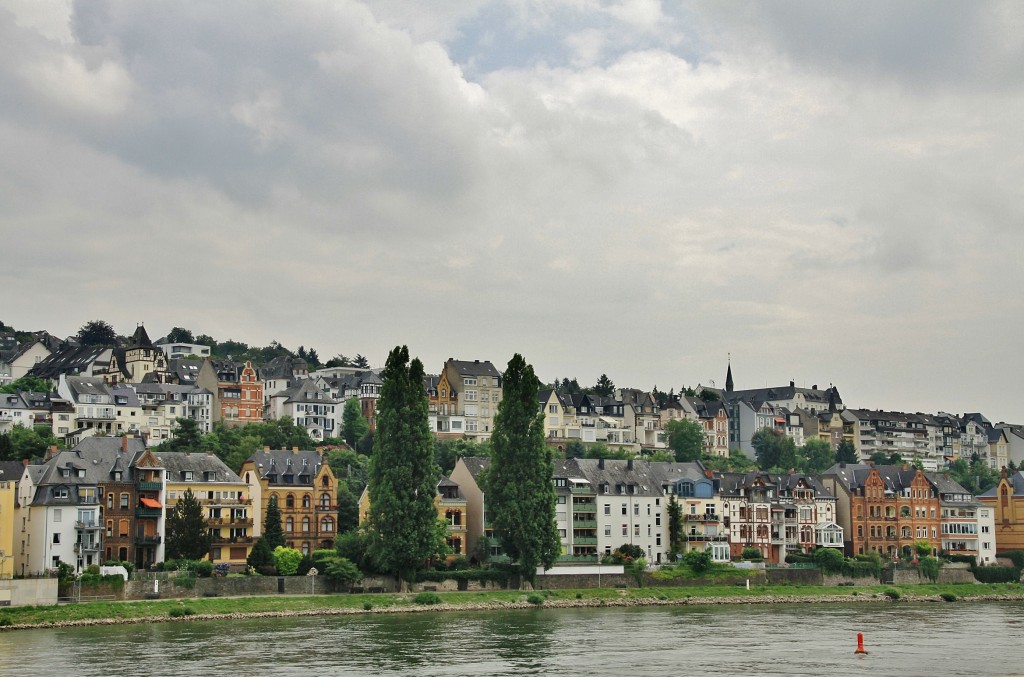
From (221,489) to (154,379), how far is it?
7512cm

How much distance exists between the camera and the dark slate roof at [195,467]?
4262 inches

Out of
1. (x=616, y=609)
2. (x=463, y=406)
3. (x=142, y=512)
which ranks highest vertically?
(x=463, y=406)

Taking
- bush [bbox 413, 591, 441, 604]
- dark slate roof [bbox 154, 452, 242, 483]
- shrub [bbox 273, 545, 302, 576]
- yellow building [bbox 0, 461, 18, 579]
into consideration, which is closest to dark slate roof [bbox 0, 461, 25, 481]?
yellow building [bbox 0, 461, 18, 579]

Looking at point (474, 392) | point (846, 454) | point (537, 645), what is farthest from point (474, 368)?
point (537, 645)

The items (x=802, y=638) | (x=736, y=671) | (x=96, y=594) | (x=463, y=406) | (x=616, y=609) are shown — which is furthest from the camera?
(x=463, y=406)

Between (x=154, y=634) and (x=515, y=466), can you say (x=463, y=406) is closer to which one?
(x=515, y=466)

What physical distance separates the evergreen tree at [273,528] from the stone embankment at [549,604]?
1374 cm

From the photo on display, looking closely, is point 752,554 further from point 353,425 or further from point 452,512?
point 353,425

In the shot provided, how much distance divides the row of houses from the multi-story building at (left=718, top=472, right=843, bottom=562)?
40.8 metres

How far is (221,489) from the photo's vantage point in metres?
109

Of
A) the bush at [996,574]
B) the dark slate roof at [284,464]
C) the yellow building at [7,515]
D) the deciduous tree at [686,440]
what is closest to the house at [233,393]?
the dark slate roof at [284,464]

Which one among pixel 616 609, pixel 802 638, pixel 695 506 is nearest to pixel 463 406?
pixel 695 506

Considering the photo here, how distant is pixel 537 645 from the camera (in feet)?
232

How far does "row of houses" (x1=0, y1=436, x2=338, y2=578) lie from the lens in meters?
96.2
